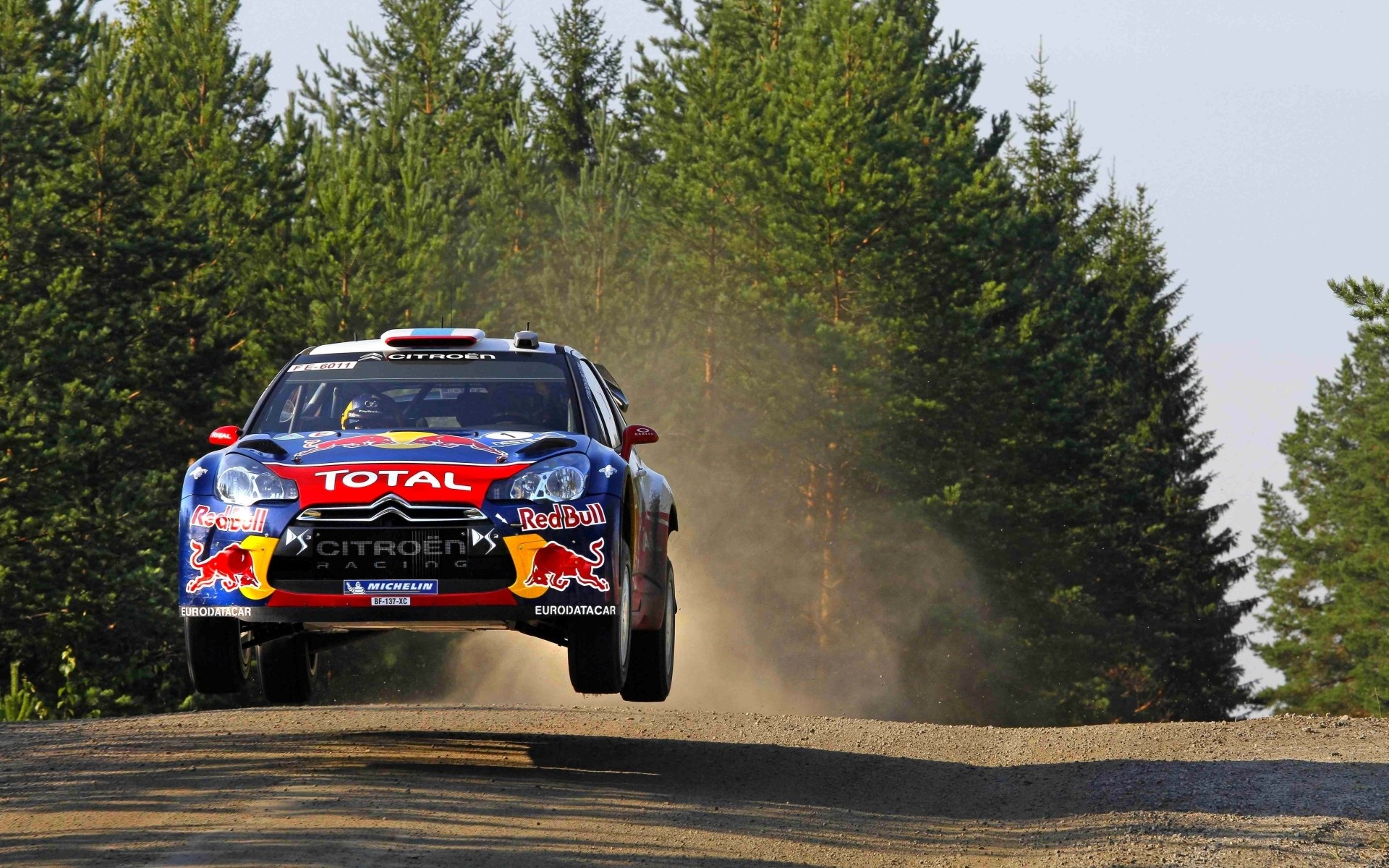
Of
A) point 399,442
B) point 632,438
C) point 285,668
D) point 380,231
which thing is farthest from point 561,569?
point 380,231

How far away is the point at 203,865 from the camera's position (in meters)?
9.13

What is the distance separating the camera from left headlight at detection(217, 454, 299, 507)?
9508 millimetres

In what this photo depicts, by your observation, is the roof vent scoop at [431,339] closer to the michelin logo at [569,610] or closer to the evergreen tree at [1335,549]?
the michelin logo at [569,610]

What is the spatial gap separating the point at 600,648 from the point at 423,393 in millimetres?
1999

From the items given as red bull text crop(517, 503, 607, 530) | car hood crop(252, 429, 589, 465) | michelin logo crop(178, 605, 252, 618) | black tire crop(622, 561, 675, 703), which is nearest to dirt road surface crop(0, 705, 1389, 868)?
black tire crop(622, 561, 675, 703)

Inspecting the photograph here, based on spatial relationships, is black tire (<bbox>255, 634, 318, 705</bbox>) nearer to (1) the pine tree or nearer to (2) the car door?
(2) the car door

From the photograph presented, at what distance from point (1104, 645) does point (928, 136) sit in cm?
1661

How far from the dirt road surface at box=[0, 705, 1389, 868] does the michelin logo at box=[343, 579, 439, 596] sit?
4.50ft

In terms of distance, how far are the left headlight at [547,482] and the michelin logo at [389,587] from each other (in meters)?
0.56

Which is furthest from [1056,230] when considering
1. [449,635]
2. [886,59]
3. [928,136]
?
[449,635]

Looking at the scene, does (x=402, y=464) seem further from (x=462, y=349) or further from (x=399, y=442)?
(x=462, y=349)

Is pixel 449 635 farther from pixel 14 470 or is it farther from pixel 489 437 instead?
pixel 489 437

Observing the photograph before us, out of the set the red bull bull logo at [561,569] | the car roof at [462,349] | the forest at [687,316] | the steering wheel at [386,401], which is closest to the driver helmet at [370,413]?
the steering wheel at [386,401]

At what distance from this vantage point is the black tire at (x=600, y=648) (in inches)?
386
